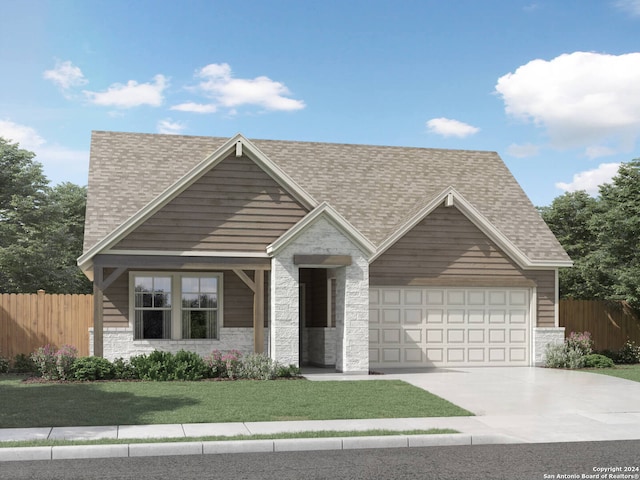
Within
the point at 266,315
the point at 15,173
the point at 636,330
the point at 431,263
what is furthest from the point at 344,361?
the point at 15,173

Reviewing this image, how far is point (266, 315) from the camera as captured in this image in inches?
924

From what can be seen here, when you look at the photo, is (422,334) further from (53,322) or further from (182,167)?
(53,322)

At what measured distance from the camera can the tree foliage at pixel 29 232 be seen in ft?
131

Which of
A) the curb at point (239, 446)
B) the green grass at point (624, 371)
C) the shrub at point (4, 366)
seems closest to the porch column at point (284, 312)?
the shrub at point (4, 366)

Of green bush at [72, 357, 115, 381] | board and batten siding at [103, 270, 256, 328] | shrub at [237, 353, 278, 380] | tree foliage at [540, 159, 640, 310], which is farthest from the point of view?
tree foliage at [540, 159, 640, 310]

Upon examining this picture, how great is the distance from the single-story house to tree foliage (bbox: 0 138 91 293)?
15.8 metres

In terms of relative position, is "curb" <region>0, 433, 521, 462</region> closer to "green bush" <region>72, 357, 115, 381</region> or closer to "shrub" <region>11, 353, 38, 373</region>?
"green bush" <region>72, 357, 115, 381</region>

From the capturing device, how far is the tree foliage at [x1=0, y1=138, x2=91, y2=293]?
3997 centimetres

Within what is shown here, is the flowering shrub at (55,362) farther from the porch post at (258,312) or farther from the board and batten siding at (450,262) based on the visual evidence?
the board and batten siding at (450,262)

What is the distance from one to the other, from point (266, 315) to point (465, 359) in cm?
638

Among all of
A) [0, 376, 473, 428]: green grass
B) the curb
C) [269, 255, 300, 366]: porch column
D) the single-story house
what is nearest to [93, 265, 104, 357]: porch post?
the single-story house

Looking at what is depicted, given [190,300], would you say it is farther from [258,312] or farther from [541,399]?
→ [541,399]

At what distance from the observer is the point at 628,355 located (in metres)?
27.5

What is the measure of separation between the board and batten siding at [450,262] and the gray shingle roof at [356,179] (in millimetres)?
686
